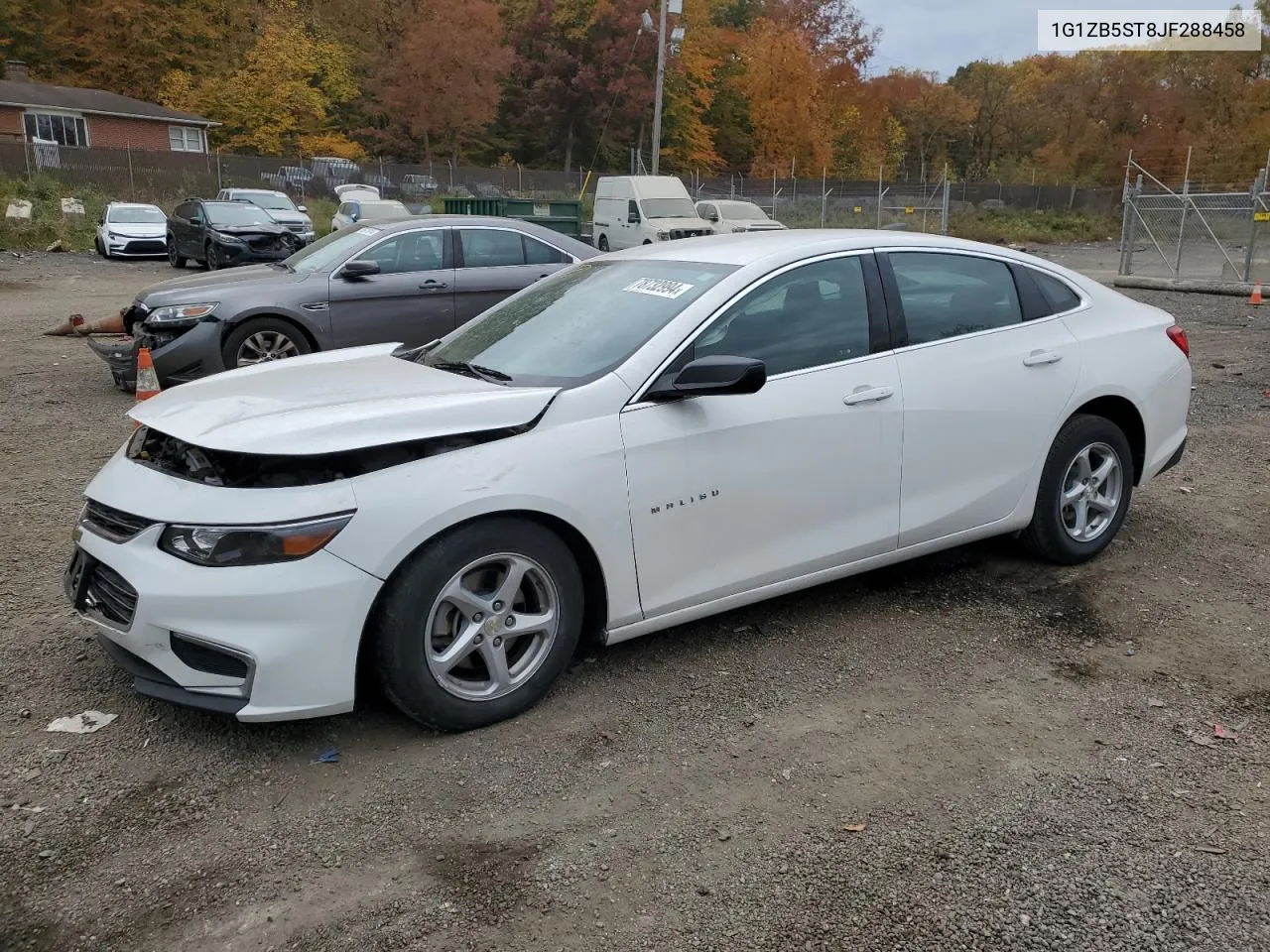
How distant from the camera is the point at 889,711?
358 centimetres

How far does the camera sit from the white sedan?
10.2ft

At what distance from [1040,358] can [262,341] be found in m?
6.26

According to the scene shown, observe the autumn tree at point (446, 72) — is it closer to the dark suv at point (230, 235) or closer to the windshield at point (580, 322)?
the dark suv at point (230, 235)

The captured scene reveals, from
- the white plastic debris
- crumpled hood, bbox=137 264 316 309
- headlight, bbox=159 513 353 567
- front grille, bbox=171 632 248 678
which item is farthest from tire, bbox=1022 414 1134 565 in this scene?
crumpled hood, bbox=137 264 316 309

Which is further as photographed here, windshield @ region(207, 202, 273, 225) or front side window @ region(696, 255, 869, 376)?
windshield @ region(207, 202, 273, 225)

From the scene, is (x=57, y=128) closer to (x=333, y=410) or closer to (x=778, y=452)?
(x=333, y=410)

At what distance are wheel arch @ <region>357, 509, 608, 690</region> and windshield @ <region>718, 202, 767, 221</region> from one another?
22762 mm

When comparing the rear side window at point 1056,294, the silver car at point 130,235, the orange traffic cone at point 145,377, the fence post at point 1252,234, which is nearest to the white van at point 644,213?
the fence post at point 1252,234

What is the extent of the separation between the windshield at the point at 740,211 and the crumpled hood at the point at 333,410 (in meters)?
22.4

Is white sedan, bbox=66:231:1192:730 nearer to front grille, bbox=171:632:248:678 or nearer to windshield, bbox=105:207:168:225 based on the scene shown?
front grille, bbox=171:632:248:678

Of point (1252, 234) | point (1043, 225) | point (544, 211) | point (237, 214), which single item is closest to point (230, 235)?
point (237, 214)

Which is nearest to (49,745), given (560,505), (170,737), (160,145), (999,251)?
(170,737)

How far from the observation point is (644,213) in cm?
2320

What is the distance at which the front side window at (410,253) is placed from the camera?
348 inches
